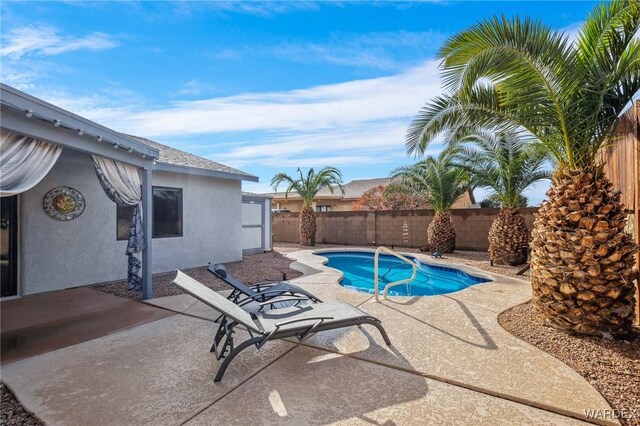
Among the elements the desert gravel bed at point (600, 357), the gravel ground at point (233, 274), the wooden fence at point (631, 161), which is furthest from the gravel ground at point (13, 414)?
the wooden fence at point (631, 161)

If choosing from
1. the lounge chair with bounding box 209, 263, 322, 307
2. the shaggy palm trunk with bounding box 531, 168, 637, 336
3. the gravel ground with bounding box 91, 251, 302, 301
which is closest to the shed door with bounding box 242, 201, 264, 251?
the gravel ground with bounding box 91, 251, 302, 301

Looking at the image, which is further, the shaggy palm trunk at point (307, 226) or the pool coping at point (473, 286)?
the shaggy palm trunk at point (307, 226)

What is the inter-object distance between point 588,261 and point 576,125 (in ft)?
6.44

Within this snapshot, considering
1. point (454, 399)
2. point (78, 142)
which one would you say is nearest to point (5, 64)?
point (78, 142)

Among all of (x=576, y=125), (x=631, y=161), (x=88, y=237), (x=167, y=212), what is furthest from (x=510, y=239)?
(x=88, y=237)

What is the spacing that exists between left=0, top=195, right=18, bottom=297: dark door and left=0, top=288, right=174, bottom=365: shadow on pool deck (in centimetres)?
50

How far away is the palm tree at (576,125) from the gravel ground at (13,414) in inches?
249

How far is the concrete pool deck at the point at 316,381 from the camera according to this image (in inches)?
110

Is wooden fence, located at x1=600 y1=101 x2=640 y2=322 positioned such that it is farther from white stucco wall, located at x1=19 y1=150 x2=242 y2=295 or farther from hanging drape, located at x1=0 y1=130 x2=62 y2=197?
white stucco wall, located at x1=19 y1=150 x2=242 y2=295

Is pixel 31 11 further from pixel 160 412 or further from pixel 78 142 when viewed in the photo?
pixel 160 412

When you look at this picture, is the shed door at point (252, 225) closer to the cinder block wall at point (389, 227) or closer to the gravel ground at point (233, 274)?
the gravel ground at point (233, 274)

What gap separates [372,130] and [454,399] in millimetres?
12659

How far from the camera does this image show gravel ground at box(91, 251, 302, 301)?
7359 millimetres

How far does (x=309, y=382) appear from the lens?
11.0 ft
